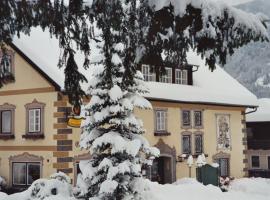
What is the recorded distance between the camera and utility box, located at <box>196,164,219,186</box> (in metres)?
25.4

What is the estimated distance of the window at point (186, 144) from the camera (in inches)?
988

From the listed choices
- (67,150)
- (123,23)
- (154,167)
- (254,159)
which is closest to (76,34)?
(123,23)

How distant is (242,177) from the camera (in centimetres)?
2820

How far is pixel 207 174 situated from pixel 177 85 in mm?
4917

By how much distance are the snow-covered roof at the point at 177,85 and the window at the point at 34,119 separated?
174cm

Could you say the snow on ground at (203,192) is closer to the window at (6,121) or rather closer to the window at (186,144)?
the window at (186,144)

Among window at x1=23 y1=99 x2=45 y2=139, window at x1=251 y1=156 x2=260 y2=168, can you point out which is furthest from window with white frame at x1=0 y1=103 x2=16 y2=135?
window at x1=251 y1=156 x2=260 y2=168

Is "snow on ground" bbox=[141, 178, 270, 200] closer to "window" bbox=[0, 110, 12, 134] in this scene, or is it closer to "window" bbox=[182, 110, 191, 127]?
"window" bbox=[182, 110, 191, 127]

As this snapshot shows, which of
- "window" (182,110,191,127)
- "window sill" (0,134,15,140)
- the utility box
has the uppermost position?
"window" (182,110,191,127)

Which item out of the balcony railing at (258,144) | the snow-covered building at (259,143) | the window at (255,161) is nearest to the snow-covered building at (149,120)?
the balcony railing at (258,144)

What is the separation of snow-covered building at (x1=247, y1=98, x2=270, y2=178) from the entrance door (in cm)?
1014

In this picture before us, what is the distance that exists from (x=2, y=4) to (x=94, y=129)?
12423 mm

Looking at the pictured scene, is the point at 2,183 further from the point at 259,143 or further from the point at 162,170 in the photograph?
the point at 259,143

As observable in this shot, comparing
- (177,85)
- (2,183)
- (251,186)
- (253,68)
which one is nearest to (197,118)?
(177,85)
